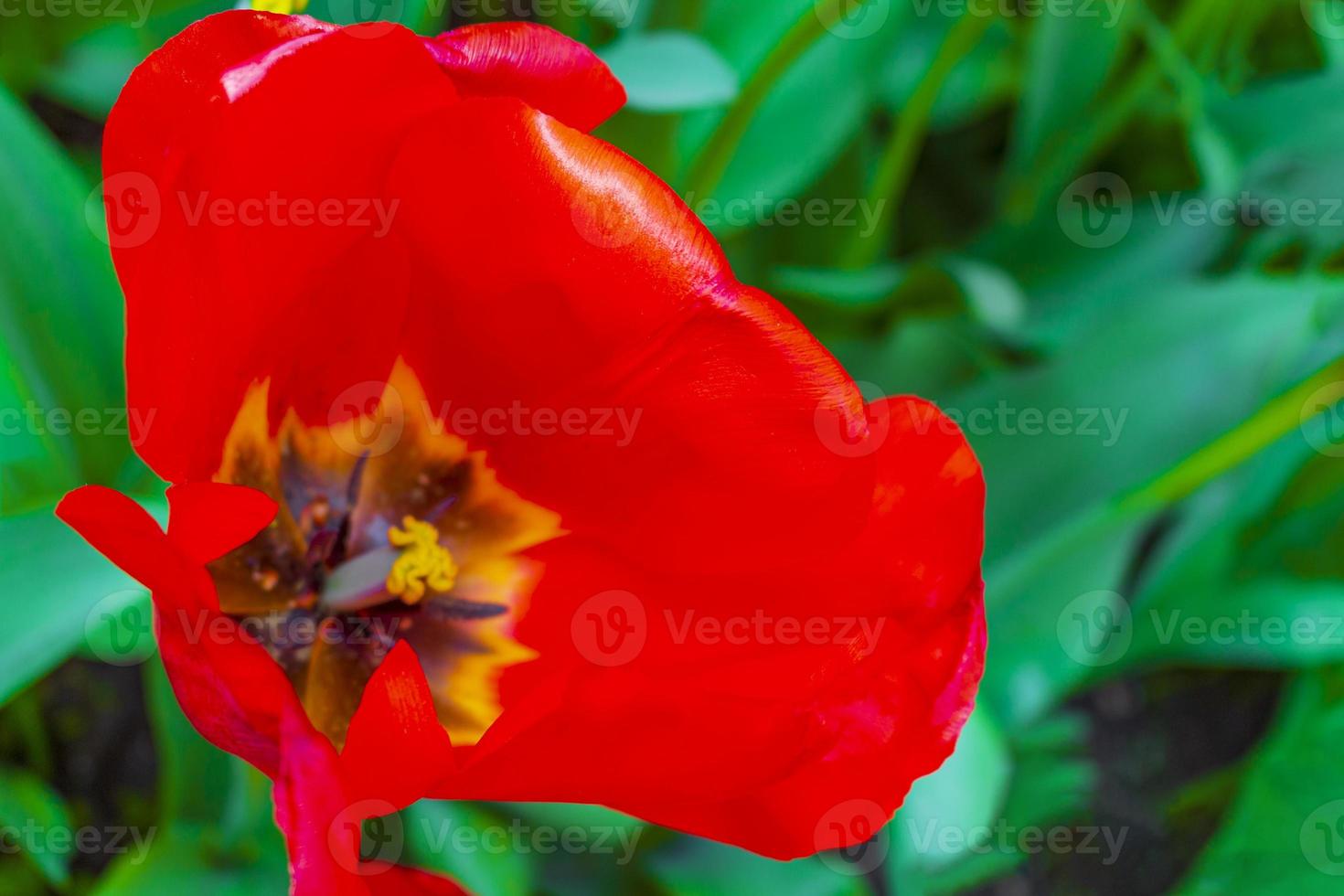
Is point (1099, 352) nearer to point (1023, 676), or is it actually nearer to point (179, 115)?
point (1023, 676)

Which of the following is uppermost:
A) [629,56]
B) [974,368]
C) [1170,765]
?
[629,56]

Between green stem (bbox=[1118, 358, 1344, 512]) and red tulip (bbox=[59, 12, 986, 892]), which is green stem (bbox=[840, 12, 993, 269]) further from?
red tulip (bbox=[59, 12, 986, 892])

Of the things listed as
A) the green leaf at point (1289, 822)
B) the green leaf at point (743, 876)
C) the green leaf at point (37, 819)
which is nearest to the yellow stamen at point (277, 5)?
the green leaf at point (37, 819)

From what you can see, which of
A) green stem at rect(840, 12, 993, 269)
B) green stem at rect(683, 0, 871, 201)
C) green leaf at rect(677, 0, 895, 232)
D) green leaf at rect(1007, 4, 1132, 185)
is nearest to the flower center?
green stem at rect(683, 0, 871, 201)

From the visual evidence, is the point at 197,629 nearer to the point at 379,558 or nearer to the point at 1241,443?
the point at 379,558

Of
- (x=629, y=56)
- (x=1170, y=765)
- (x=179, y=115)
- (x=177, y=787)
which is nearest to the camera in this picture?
(x=179, y=115)

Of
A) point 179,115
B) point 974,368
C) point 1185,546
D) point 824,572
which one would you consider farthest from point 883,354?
point 179,115

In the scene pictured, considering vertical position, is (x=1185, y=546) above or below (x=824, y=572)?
below
